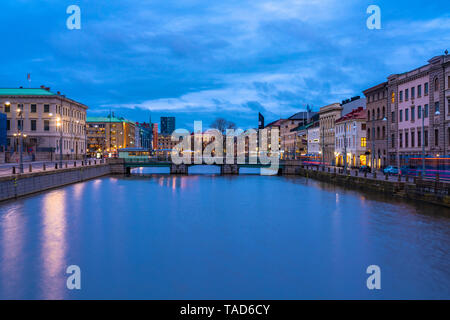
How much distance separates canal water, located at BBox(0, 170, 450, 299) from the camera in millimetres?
19469

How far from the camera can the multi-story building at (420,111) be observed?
198 ft

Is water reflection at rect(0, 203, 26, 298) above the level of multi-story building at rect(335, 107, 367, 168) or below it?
below

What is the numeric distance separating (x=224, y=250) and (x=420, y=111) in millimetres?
52211

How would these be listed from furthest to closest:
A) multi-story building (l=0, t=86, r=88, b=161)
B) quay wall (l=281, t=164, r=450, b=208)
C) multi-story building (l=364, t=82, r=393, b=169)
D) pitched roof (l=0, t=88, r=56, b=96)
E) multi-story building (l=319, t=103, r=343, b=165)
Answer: multi-story building (l=319, t=103, r=343, b=165), pitched roof (l=0, t=88, r=56, b=96), multi-story building (l=0, t=86, r=88, b=161), multi-story building (l=364, t=82, r=393, b=169), quay wall (l=281, t=164, r=450, b=208)

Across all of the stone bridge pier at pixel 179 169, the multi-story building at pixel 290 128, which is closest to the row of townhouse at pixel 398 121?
the stone bridge pier at pixel 179 169

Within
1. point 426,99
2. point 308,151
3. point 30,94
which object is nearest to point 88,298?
point 426,99

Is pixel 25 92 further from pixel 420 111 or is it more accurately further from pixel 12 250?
pixel 12 250

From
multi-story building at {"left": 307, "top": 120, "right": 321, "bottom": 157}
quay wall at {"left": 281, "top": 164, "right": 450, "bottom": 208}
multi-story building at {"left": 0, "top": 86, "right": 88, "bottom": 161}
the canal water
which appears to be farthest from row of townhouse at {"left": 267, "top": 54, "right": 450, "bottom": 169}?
multi-story building at {"left": 0, "top": 86, "right": 88, "bottom": 161}

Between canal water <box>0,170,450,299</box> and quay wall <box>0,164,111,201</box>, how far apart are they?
7.85ft

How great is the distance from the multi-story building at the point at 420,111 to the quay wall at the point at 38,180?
145 feet

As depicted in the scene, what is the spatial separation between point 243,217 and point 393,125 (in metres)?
48.7

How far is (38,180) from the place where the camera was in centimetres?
5541

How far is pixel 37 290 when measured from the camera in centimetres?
1898

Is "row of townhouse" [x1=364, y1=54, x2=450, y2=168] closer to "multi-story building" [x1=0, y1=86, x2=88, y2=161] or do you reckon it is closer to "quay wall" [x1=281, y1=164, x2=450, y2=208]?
"quay wall" [x1=281, y1=164, x2=450, y2=208]
